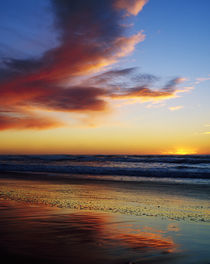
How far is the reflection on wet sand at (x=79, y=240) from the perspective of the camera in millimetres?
3434

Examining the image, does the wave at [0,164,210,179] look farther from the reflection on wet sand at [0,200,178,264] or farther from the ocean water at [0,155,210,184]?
the reflection on wet sand at [0,200,178,264]

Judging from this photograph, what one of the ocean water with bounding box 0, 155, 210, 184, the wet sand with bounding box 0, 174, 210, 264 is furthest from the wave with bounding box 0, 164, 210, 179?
the wet sand with bounding box 0, 174, 210, 264

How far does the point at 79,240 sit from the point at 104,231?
719mm

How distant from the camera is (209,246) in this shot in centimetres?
396

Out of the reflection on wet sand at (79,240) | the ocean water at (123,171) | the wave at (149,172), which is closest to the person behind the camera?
the reflection on wet sand at (79,240)

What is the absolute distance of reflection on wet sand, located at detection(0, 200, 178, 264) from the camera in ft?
11.3

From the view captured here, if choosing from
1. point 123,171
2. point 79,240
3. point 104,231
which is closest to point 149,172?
point 123,171

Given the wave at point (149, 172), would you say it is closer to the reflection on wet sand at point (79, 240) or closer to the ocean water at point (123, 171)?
the ocean water at point (123, 171)

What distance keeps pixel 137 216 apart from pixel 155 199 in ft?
8.94

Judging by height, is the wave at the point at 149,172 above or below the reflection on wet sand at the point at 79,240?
below

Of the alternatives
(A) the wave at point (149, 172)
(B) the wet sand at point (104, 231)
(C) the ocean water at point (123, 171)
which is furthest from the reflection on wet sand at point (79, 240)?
(A) the wave at point (149, 172)

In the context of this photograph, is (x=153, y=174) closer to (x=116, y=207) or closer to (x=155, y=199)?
(x=155, y=199)

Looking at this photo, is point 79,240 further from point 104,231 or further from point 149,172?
point 149,172

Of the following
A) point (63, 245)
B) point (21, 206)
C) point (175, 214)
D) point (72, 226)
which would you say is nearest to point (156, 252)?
point (63, 245)
